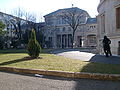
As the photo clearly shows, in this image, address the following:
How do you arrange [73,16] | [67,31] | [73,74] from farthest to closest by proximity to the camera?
[67,31] < [73,16] < [73,74]

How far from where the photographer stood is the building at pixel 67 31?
6856cm

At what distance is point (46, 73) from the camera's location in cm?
803

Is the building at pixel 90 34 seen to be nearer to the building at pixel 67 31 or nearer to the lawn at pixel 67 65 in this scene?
the building at pixel 67 31

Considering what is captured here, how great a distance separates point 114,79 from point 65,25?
67.2m

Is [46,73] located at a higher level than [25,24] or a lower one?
lower

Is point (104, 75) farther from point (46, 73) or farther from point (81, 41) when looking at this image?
point (81, 41)

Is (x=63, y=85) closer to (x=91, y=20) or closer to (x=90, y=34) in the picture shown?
(x=90, y=34)

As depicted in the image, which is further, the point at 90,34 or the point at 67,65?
the point at 90,34

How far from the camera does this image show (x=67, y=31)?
241 ft

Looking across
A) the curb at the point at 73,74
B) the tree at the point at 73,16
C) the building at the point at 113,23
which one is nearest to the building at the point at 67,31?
the tree at the point at 73,16

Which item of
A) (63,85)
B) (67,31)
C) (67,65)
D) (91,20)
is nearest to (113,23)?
(67,65)

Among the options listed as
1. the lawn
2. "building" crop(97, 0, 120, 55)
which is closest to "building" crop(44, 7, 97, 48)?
"building" crop(97, 0, 120, 55)

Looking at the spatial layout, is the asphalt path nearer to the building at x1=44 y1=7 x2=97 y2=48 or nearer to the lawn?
the lawn

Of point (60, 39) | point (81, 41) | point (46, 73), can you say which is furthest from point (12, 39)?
point (46, 73)
